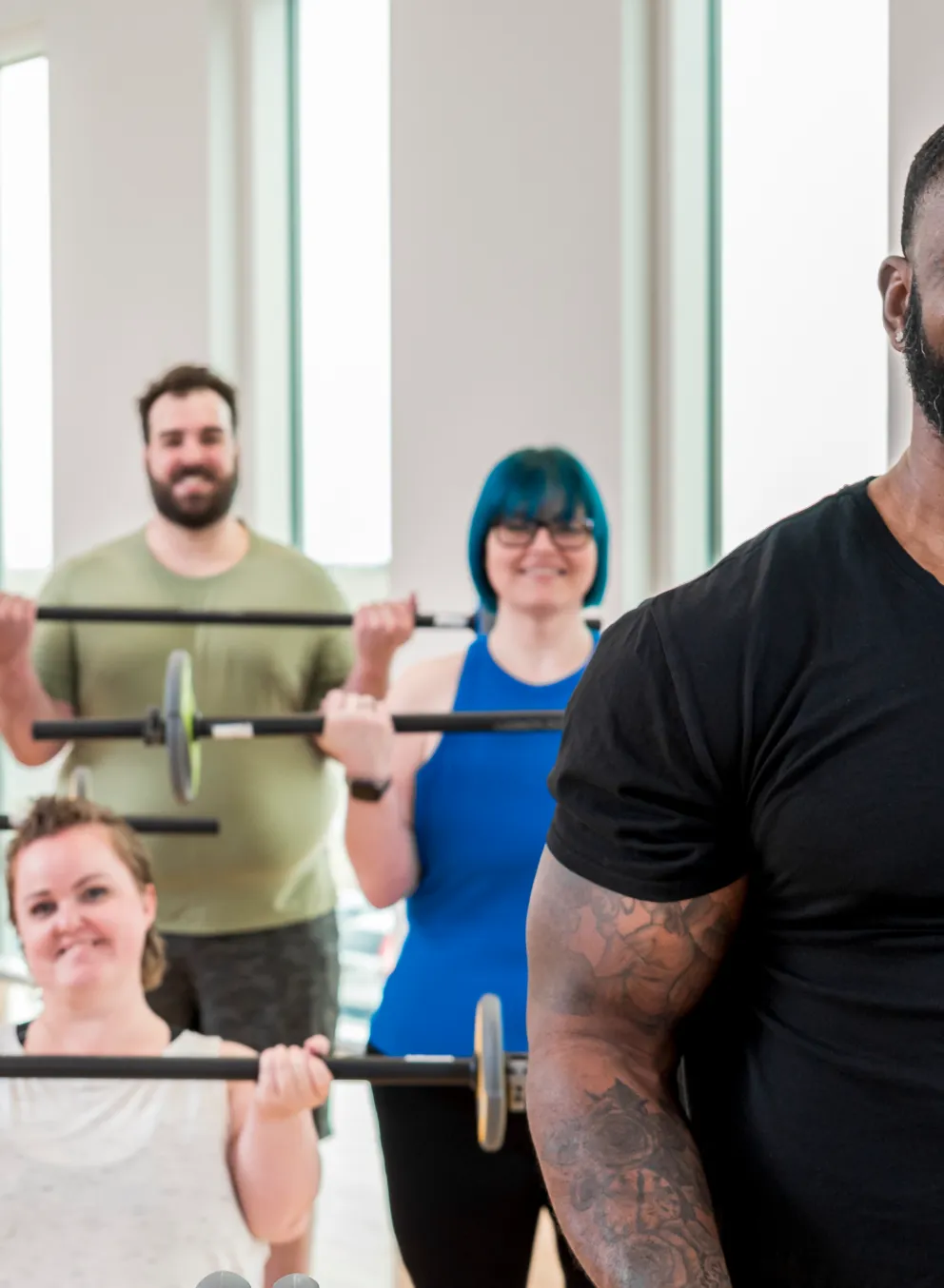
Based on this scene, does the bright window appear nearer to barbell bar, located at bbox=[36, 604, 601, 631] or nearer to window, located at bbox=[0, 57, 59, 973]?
window, located at bbox=[0, 57, 59, 973]

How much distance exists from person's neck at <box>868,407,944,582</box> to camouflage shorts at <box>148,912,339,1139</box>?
1.54 meters

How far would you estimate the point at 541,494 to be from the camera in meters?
1.81

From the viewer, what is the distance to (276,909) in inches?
85.7

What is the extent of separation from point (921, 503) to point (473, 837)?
958 mm

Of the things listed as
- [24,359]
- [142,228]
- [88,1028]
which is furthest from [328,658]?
[24,359]

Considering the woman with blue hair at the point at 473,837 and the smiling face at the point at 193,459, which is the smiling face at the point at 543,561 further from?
the smiling face at the point at 193,459

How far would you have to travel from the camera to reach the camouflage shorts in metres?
2.11

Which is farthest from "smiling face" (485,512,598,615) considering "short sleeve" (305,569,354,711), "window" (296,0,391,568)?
"window" (296,0,391,568)

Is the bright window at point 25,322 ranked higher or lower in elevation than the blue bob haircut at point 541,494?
higher

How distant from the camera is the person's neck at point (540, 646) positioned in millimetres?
1822

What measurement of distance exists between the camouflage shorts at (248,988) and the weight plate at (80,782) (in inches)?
9.8

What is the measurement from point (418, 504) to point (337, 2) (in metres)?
1.23

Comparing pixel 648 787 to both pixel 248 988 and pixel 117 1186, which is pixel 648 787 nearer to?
pixel 117 1186

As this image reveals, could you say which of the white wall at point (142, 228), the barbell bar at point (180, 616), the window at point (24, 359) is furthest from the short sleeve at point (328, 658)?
the window at point (24, 359)
